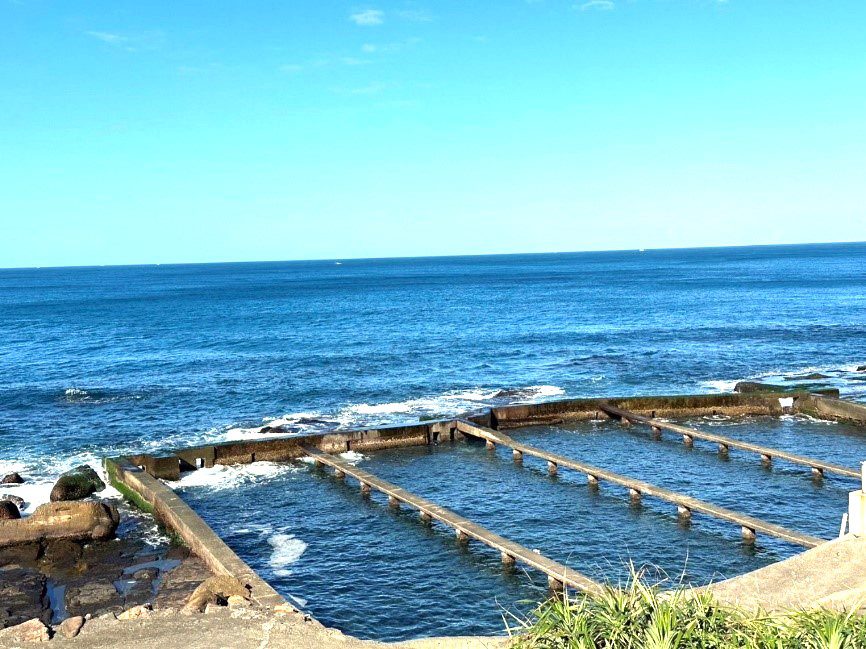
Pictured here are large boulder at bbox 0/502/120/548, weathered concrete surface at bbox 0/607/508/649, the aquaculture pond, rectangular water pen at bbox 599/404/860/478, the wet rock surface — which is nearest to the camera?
weathered concrete surface at bbox 0/607/508/649

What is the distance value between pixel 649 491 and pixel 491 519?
17.3 ft

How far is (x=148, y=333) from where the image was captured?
3187 inches

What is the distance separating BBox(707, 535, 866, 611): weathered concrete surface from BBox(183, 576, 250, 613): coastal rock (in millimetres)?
9856

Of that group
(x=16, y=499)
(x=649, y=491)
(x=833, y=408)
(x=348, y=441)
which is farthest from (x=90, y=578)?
(x=833, y=408)

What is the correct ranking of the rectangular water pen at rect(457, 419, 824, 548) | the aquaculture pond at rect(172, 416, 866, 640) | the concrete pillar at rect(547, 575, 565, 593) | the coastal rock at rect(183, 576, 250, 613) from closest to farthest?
1. the coastal rock at rect(183, 576, 250, 613)
2. the concrete pillar at rect(547, 575, 565, 593)
3. the aquaculture pond at rect(172, 416, 866, 640)
4. the rectangular water pen at rect(457, 419, 824, 548)

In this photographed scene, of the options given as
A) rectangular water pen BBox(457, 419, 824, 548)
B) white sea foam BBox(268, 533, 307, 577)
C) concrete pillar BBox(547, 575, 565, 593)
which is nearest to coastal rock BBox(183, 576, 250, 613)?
white sea foam BBox(268, 533, 307, 577)

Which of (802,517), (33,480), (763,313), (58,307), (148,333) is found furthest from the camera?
(58,307)

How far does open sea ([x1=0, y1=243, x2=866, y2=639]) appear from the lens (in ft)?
72.4

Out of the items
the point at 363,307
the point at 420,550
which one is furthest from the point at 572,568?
the point at 363,307

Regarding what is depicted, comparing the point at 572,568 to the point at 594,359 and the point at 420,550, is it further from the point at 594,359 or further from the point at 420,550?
the point at 594,359

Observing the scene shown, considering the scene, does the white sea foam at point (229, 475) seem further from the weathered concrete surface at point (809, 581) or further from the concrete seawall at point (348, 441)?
the weathered concrete surface at point (809, 581)

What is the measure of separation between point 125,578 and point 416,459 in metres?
14.1

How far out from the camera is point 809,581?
15.2m

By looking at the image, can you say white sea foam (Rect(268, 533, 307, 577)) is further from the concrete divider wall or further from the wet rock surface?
the wet rock surface
